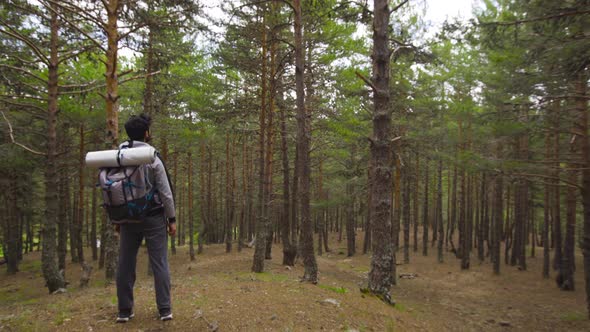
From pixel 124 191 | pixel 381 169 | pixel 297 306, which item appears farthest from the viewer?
pixel 381 169

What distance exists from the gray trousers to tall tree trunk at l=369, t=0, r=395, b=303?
4.61 meters

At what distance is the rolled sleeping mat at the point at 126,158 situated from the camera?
3586mm

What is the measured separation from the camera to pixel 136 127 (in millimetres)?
4016

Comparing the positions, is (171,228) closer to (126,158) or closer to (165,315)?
(126,158)

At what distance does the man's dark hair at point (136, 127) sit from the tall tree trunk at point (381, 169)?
473cm

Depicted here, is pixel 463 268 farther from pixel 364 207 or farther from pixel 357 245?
pixel 357 245

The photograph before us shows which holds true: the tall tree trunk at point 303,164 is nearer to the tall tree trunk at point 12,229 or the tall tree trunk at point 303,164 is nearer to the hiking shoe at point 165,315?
the hiking shoe at point 165,315

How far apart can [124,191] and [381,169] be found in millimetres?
5230

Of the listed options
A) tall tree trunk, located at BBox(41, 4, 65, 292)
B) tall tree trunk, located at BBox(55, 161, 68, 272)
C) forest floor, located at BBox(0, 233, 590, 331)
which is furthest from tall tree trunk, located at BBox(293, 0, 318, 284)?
tall tree trunk, located at BBox(55, 161, 68, 272)

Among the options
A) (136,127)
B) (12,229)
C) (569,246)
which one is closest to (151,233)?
(136,127)

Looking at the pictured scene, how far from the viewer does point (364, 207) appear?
92.2 ft

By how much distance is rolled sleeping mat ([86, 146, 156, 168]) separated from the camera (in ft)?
11.8

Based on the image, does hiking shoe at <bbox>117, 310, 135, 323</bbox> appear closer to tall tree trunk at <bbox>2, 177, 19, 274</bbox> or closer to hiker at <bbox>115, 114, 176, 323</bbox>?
hiker at <bbox>115, 114, 176, 323</bbox>

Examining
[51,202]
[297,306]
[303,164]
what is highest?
[303,164]
